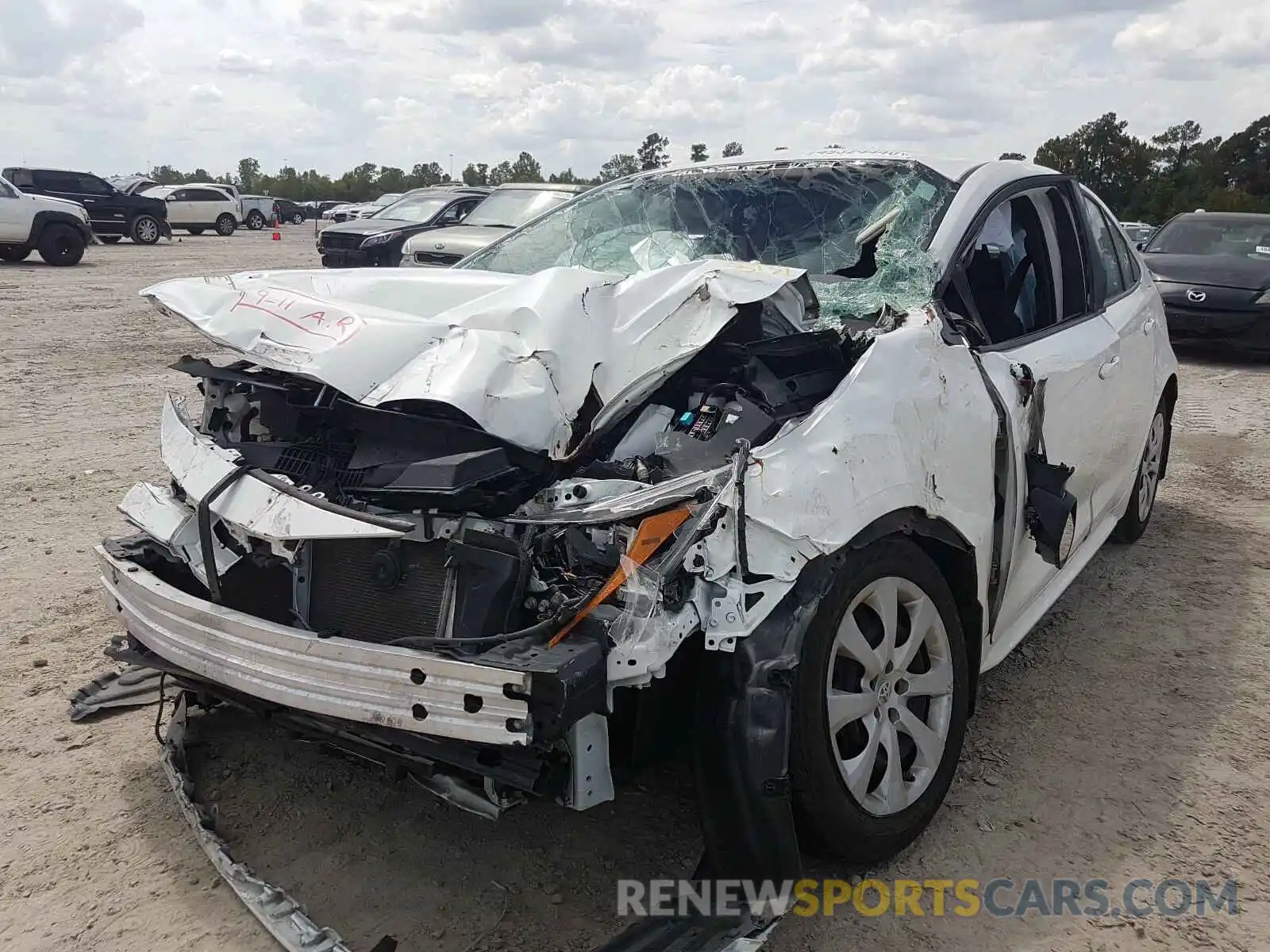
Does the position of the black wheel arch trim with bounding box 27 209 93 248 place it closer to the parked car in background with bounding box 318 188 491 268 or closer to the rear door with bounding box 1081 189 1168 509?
the parked car in background with bounding box 318 188 491 268

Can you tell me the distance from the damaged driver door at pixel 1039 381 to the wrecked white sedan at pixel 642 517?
21mm

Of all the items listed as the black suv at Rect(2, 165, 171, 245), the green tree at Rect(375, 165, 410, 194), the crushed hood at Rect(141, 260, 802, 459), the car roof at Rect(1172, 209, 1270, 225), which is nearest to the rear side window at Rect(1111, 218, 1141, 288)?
the crushed hood at Rect(141, 260, 802, 459)

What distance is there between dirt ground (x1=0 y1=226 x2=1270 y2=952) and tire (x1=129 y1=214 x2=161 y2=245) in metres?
23.6

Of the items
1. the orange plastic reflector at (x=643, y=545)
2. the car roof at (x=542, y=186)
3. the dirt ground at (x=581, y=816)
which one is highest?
the car roof at (x=542, y=186)

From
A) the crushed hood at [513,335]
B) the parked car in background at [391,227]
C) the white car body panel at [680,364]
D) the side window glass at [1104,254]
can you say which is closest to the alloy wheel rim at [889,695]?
the white car body panel at [680,364]

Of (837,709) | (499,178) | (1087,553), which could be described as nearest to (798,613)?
(837,709)

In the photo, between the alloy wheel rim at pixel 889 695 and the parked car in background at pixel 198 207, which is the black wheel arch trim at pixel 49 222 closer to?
the parked car in background at pixel 198 207

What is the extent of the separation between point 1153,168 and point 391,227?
1612 inches

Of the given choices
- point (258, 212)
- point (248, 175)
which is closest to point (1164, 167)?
point (258, 212)

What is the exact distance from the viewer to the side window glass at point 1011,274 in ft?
10.9

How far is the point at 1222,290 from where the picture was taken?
34.9 feet

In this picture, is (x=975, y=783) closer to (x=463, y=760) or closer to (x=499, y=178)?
(x=463, y=760)

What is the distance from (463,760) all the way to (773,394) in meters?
1.24

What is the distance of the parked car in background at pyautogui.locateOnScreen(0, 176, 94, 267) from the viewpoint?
709 inches
